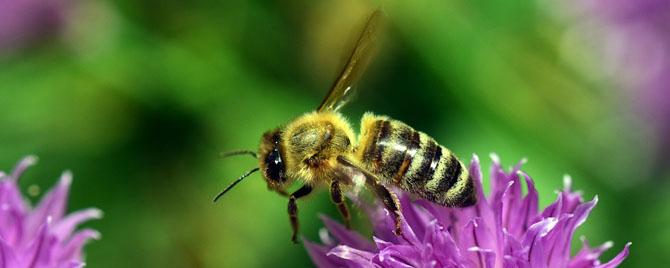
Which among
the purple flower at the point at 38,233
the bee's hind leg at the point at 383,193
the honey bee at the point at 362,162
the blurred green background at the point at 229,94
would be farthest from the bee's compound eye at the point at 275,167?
the blurred green background at the point at 229,94

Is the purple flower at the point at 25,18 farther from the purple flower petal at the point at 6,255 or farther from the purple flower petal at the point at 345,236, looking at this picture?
the purple flower petal at the point at 345,236

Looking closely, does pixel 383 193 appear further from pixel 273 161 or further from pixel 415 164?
pixel 273 161

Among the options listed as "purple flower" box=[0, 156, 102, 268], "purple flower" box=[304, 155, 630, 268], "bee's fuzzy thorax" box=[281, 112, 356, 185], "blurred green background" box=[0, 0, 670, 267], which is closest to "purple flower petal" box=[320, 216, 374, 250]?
"purple flower" box=[304, 155, 630, 268]

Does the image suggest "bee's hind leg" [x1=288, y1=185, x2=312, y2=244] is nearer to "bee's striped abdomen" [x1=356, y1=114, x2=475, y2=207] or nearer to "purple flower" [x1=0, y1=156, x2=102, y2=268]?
"bee's striped abdomen" [x1=356, y1=114, x2=475, y2=207]

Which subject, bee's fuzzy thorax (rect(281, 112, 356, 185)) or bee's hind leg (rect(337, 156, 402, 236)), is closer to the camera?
bee's hind leg (rect(337, 156, 402, 236))

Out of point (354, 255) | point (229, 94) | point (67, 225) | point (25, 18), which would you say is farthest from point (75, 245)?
point (25, 18)

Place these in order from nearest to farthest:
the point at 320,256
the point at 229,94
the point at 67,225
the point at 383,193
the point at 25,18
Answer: the point at 383,193, the point at 320,256, the point at 67,225, the point at 229,94, the point at 25,18

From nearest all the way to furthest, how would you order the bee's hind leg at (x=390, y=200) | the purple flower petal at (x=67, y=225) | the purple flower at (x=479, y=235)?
the purple flower at (x=479, y=235), the bee's hind leg at (x=390, y=200), the purple flower petal at (x=67, y=225)
